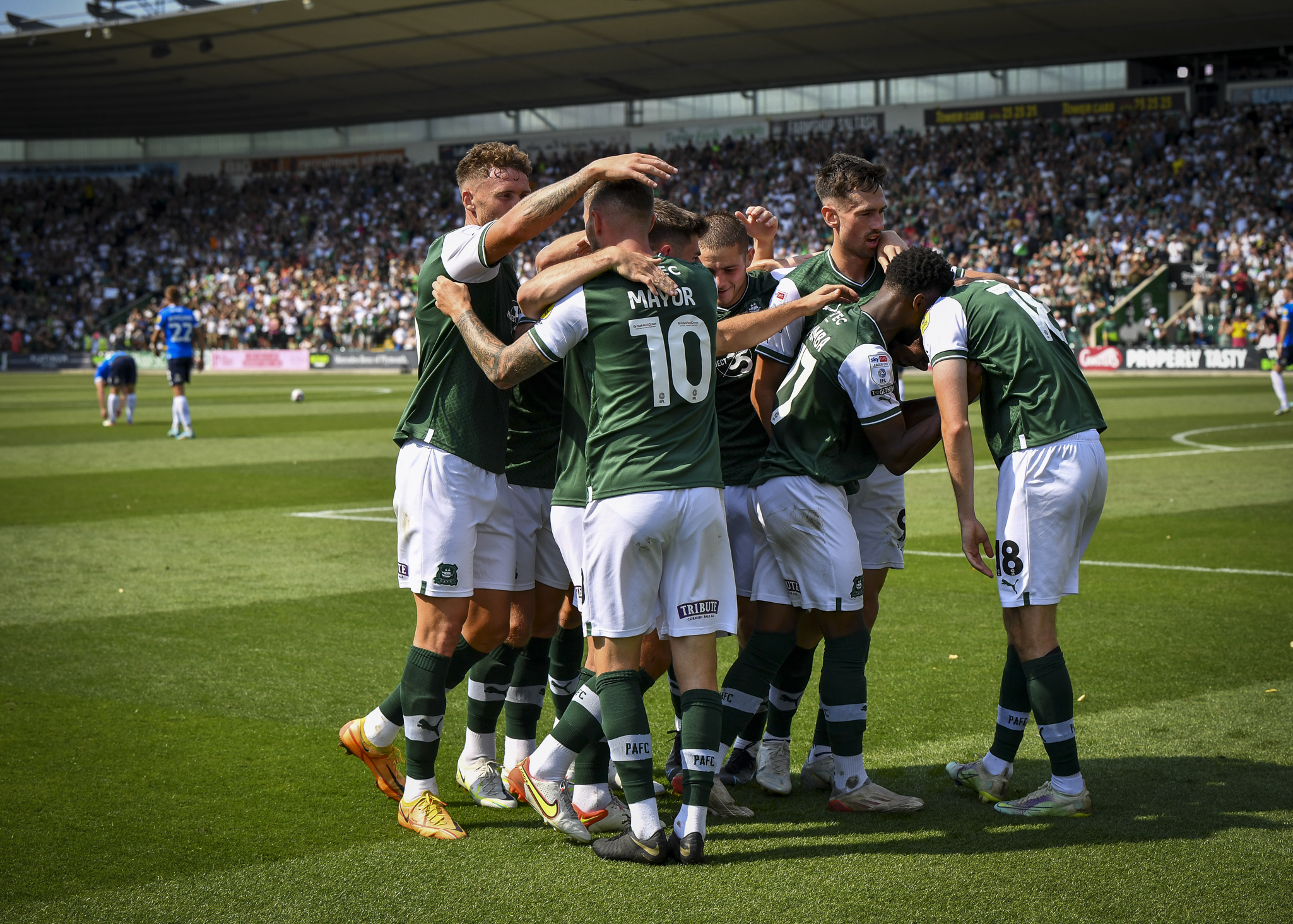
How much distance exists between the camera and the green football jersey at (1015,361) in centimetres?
470

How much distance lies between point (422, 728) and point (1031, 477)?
2428 millimetres

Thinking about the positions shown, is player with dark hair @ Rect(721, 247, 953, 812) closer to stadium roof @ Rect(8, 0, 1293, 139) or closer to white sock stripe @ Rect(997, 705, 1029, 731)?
white sock stripe @ Rect(997, 705, 1029, 731)

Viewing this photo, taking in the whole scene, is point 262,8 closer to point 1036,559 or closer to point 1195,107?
point 1195,107

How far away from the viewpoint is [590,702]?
4.35 metres

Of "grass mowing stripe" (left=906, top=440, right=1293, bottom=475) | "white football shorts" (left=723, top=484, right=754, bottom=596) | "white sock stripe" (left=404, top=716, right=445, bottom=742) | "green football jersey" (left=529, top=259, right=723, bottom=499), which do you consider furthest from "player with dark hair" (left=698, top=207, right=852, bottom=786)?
"grass mowing stripe" (left=906, top=440, right=1293, bottom=475)

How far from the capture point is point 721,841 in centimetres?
441

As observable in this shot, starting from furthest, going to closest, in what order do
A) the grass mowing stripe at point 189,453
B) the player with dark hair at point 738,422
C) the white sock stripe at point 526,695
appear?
1. the grass mowing stripe at point 189,453
2. the white sock stripe at point 526,695
3. the player with dark hair at point 738,422

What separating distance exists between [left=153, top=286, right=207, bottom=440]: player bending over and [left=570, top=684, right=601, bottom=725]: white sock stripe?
1772 cm

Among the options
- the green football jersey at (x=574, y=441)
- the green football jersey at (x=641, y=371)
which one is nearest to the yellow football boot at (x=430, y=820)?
the green football jersey at (x=574, y=441)

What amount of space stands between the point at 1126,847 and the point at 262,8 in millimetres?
44413

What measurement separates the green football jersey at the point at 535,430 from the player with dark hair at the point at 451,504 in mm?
147

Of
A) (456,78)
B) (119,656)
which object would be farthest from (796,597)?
(456,78)

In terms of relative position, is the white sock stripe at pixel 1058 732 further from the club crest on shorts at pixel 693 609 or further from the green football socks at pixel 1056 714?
the club crest on shorts at pixel 693 609

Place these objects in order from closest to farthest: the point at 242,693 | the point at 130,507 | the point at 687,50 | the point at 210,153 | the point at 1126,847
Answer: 1. the point at 1126,847
2. the point at 242,693
3. the point at 130,507
4. the point at 687,50
5. the point at 210,153
